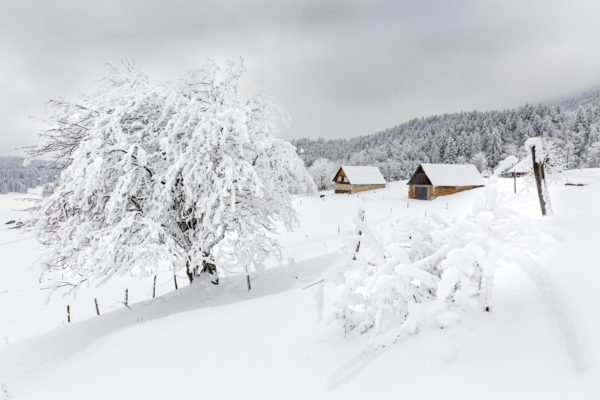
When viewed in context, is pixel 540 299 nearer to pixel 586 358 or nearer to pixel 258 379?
pixel 586 358

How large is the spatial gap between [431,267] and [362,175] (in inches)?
2200

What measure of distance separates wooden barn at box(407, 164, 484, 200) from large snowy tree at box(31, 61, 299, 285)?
35628 millimetres

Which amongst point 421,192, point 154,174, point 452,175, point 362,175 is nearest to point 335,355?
point 154,174

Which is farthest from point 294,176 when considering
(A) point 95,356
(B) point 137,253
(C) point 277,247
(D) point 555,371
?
(D) point 555,371

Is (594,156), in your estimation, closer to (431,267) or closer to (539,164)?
(539,164)

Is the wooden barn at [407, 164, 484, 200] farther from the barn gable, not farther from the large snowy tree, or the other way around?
the large snowy tree

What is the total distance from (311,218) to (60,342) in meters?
30.5

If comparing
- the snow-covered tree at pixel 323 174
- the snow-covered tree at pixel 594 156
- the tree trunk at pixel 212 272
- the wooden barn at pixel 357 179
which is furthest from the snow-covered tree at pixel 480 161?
the tree trunk at pixel 212 272

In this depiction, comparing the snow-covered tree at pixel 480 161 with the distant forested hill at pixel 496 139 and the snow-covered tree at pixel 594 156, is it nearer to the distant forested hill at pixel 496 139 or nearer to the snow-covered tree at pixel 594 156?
the distant forested hill at pixel 496 139

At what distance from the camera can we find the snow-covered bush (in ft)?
9.37

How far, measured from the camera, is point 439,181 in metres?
40.3

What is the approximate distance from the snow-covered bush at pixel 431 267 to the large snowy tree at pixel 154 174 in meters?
4.80

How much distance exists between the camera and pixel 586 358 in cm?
221

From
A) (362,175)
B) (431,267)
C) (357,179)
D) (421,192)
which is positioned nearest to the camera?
(431,267)
